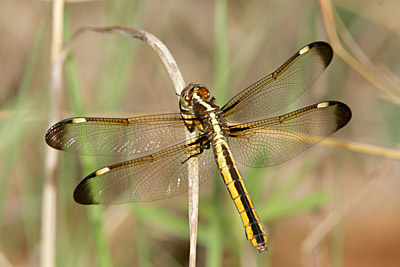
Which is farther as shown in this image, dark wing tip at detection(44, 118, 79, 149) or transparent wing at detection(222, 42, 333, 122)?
transparent wing at detection(222, 42, 333, 122)

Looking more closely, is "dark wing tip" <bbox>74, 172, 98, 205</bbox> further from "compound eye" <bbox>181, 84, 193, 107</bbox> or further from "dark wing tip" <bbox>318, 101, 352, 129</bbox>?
"dark wing tip" <bbox>318, 101, 352, 129</bbox>

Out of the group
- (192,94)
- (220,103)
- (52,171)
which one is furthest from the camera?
(220,103)

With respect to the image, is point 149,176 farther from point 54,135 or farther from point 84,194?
point 54,135

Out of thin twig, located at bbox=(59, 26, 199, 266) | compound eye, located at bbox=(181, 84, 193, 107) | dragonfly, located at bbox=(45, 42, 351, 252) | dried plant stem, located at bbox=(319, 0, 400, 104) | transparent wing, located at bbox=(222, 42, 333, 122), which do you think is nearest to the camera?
thin twig, located at bbox=(59, 26, 199, 266)

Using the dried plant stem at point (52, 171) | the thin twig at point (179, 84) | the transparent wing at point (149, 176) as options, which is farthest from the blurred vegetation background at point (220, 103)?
the thin twig at point (179, 84)

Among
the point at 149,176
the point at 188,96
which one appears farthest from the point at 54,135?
the point at 188,96

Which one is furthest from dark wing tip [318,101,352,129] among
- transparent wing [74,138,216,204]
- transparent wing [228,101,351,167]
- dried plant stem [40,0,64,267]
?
dried plant stem [40,0,64,267]
